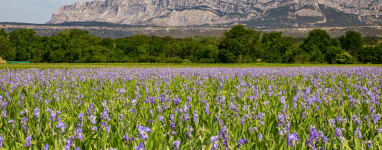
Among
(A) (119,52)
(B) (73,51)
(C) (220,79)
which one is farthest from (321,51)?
(C) (220,79)

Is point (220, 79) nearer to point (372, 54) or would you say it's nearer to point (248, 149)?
point (248, 149)

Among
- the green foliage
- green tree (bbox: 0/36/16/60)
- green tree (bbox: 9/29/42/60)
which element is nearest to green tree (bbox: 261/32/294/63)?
the green foliage

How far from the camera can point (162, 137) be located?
11.2 ft

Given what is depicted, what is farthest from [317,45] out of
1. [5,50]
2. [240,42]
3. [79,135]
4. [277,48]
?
[79,135]

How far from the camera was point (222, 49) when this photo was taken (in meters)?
71.4

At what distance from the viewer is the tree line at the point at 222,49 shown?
230 feet

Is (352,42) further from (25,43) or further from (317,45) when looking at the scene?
(25,43)

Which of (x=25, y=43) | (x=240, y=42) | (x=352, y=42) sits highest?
(x=25, y=43)

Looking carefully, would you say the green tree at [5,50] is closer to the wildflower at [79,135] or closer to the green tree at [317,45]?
the green tree at [317,45]

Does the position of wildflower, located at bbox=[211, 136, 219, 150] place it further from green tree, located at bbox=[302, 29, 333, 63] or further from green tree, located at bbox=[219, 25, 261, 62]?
green tree, located at bbox=[302, 29, 333, 63]

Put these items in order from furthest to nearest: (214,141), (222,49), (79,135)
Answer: (222,49) < (79,135) < (214,141)

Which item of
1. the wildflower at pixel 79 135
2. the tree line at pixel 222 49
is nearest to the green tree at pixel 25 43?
the tree line at pixel 222 49

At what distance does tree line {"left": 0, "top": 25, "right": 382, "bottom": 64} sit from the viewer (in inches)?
2766

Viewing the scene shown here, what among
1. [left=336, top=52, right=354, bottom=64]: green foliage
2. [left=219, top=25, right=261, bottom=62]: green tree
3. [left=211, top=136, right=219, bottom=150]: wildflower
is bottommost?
[left=336, top=52, right=354, bottom=64]: green foliage
